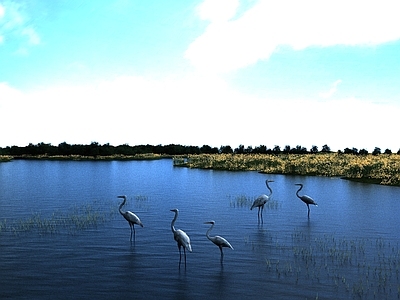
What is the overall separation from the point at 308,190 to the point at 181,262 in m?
29.1

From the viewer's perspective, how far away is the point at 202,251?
63.5 ft

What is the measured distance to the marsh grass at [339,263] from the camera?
1444cm

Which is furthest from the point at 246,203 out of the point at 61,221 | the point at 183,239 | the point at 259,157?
the point at 259,157

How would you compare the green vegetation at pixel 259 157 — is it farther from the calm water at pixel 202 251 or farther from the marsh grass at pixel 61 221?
the marsh grass at pixel 61 221

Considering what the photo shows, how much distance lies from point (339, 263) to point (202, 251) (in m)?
6.09

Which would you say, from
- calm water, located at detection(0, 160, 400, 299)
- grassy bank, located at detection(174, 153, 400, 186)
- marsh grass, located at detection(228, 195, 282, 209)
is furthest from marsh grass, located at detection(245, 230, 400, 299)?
grassy bank, located at detection(174, 153, 400, 186)

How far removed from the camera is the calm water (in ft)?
47.2

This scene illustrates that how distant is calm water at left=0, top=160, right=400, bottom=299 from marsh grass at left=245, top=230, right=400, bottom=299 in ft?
0.14

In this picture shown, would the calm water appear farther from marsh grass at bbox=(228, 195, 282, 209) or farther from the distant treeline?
the distant treeline

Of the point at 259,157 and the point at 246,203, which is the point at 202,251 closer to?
the point at 246,203

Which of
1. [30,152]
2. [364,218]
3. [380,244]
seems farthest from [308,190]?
[30,152]

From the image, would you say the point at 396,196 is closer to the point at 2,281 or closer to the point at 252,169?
the point at 2,281

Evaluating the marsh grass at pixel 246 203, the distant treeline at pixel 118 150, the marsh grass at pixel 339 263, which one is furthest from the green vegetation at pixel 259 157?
the marsh grass at pixel 339 263

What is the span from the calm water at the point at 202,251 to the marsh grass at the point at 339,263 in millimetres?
41
